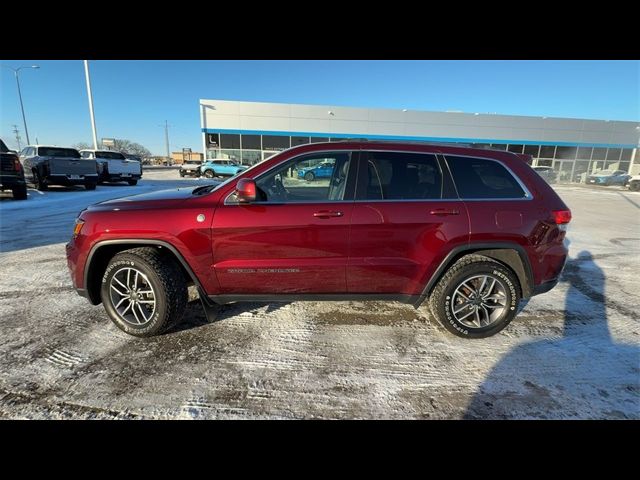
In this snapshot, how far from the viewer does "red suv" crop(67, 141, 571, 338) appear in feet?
8.96

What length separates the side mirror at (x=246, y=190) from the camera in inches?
102

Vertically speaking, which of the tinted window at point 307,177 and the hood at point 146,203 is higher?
the tinted window at point 307,177

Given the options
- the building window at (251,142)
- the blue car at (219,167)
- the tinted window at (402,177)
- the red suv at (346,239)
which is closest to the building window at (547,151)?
the building window at (251,142)

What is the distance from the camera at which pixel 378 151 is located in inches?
115

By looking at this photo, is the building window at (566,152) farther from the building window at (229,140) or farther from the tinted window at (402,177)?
the tinted window at (402,177)

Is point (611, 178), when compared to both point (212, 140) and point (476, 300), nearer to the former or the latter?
point (212, 140)

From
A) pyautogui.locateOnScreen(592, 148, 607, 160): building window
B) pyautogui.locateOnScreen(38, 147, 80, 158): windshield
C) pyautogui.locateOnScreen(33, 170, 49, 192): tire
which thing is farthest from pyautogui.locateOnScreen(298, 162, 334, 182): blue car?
pyautogui.locateOnScreen(592, 148, 607, 160): building window

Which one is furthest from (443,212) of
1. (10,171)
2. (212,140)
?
(212,140)

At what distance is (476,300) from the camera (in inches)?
118

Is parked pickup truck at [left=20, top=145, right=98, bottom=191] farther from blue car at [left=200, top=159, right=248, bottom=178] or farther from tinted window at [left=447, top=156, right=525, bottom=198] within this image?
tinted window at [left=447, top=156, right=525, bottom=198]

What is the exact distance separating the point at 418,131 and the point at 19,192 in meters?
30.4

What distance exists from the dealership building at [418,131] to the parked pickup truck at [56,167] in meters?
15.3

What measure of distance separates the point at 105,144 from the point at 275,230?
6289 cm
